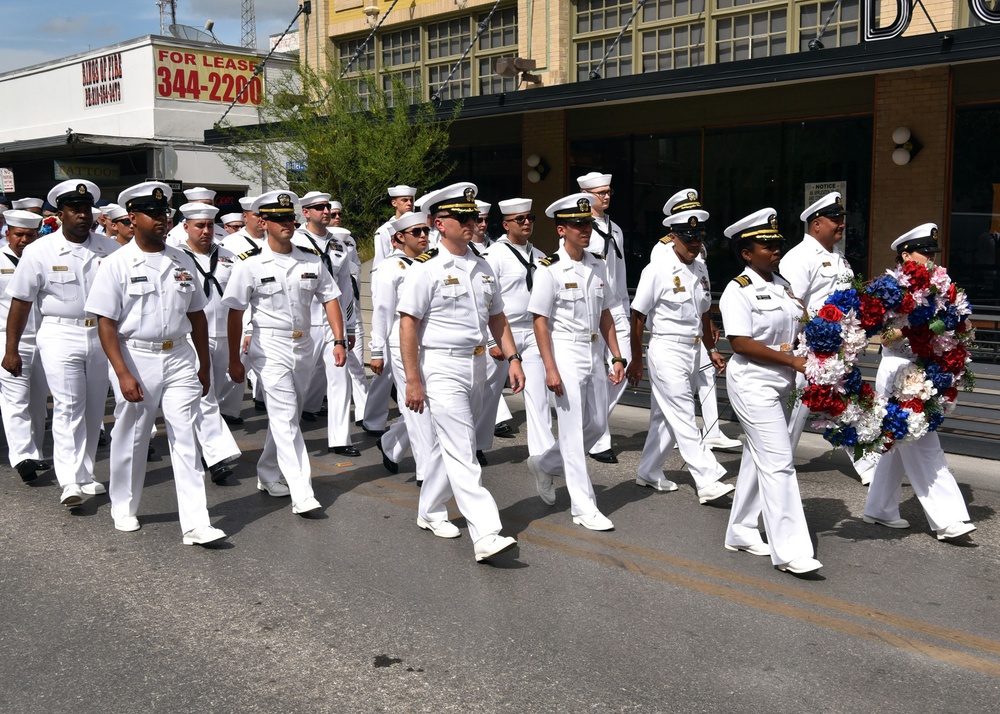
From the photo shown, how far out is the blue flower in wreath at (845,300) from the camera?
235 inches

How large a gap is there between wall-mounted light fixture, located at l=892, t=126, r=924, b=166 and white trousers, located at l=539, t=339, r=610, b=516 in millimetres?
9143

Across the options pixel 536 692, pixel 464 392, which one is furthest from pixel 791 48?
pixel 536 692

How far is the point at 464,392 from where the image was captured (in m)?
6.47

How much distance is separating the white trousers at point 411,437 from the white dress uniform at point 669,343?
5.79ft

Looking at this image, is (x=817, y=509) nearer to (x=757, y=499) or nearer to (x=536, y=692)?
(x=757, y=499)

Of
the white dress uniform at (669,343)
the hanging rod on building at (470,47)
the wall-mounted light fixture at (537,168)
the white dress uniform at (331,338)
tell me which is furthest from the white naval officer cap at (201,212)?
the wall-mounted light fixture at (537,168)

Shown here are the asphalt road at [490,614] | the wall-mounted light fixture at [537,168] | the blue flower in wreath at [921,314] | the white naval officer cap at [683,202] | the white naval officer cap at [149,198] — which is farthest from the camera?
the wall-mounted light fixture at [537,168]

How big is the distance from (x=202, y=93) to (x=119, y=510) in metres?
23.3

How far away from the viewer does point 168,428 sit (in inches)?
266

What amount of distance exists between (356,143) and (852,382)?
12.9 meters

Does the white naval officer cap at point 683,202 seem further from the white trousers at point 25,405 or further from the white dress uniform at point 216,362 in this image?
the white trousers at point 25,405

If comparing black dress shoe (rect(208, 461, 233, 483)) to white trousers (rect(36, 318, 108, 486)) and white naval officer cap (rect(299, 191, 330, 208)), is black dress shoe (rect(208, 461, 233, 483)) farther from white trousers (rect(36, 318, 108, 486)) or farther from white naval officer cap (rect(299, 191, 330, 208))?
white naval officer cap (rect(299, 191, 330, 208))

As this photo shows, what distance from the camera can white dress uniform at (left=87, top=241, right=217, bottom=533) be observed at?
6609 millimetres

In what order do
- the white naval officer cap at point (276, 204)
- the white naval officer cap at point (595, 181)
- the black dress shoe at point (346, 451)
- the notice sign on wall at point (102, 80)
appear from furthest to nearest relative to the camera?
the notice sign on wall at point (102, 80) → the black dress shoe at point (346, 451) → the white naval officer cap at point (595, 181) → the white naval officer cap at point (276, 204)
